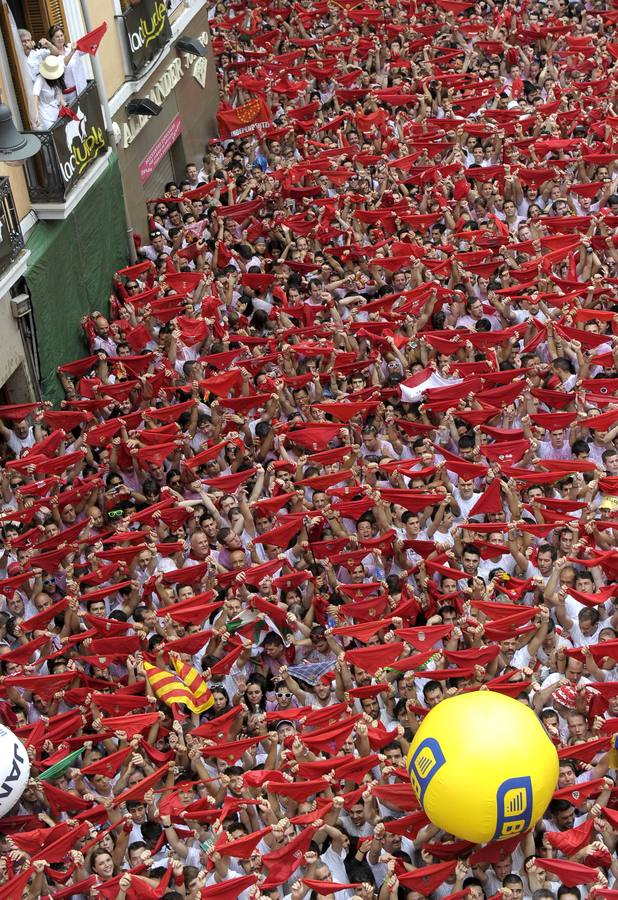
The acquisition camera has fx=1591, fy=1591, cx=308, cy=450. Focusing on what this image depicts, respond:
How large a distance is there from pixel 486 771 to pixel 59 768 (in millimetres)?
3331

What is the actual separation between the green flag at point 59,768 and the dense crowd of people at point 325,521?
0.08 ft

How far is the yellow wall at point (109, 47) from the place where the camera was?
62.3 ft

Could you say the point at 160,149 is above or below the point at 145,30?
below

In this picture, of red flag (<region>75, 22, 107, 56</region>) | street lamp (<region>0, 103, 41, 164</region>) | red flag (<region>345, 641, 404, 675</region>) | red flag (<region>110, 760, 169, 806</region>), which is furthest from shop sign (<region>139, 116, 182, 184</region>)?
red flag (<region>110, 760, 169, 806</region>)

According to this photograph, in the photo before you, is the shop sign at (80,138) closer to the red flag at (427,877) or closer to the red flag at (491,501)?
the red flag at (491,501)

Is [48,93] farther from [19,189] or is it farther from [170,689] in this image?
[170,689]

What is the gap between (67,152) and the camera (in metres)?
17.5

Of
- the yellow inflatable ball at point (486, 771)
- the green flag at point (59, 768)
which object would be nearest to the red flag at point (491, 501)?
the yellow inflatable ball at point (486, 771)

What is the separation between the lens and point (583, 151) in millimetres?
19719

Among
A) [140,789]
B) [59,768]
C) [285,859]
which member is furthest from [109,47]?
[285,859]

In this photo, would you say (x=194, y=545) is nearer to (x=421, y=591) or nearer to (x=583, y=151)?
(x=421, y=591)

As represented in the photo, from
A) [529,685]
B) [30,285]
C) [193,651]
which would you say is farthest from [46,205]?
[529,685]

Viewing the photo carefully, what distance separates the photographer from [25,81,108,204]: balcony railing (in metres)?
17.0

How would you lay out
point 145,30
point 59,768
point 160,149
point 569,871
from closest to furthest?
point 569,871 < point 59,768 < point 145,30 < point 160,149
